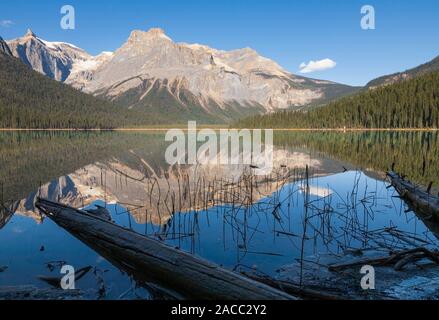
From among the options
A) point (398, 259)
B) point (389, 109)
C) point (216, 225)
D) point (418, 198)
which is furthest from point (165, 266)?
point (389, 109)

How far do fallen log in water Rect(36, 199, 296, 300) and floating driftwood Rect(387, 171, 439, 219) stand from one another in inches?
388

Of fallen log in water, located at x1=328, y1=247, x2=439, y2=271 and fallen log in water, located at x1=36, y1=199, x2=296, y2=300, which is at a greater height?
fallen log in water, located at x1=36, y1=199, x2=296, y2=300

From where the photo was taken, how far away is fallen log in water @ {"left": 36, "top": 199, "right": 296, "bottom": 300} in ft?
20.6

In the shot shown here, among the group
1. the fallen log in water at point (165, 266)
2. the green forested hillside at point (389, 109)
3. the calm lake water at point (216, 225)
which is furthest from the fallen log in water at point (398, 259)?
the green forested hillside at point (389, 109)

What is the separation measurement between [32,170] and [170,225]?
19.2 metres

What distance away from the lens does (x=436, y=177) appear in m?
22.8

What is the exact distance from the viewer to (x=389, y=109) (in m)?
117

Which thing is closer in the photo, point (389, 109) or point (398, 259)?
point (398, 259)

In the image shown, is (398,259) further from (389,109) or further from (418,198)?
(389,109)

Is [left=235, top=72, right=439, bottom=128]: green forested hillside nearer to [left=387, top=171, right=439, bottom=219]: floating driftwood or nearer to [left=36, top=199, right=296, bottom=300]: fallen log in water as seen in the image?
[left=387, top=171, right=439, bottom=219]: floating driftwood

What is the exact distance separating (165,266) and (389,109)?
124121mm

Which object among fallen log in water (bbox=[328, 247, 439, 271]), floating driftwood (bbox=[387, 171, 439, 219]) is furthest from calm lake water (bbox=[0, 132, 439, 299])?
fallen log in water (bbox=[328, 247, 439, 271])
